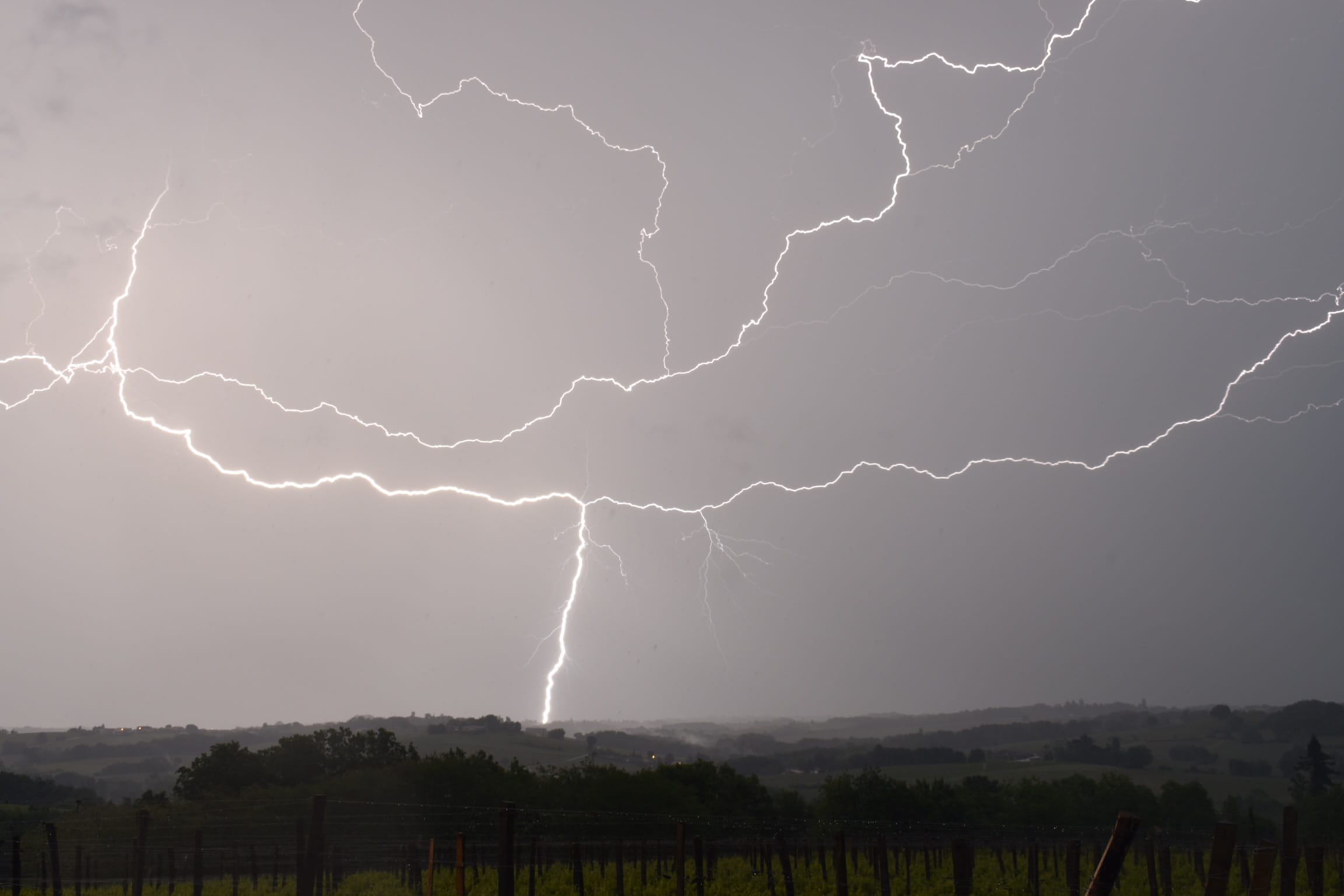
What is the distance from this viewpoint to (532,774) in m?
36.3

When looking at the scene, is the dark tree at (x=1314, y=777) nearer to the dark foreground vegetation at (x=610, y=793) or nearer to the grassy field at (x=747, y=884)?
the dark foreground vegetation at (x=610, y=793)

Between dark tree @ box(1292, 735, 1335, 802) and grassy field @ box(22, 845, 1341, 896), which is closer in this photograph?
grassy field @ box(22, 845, 1341, 896)

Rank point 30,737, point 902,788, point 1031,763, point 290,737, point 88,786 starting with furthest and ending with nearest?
point 30,737 < point 1031,763 < point 88,786 < point 902,788 < point 290,737

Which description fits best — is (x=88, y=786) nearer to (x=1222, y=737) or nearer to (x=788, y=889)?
(x=788, y=889)

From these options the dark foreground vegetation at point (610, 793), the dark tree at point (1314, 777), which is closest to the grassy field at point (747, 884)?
the dark foreground vegetation at point (610, 793)

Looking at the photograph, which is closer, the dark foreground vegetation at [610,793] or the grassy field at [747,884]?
the grassy field at [747,884]

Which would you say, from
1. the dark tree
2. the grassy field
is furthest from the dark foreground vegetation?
the dark tree

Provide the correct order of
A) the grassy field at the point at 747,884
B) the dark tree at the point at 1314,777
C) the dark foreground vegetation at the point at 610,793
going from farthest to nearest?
the dark tree at the point at 1314,777 < the dark foreground vegetation at the point at 610,793 < the grassy field at the point at 747,884

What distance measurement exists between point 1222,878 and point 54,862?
12600 mm

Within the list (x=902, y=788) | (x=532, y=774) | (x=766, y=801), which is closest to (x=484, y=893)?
(x=532, y=774)

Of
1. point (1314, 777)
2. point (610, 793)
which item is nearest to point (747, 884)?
point (610, 793)

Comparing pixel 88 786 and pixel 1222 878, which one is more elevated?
pixel 1222 878

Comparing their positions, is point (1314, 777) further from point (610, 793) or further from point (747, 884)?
point (747, 884)

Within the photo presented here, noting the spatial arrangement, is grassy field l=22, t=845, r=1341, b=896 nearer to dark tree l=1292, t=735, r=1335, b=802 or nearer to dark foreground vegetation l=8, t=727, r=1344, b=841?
dark foreground vegetation l=8, t=727, r=1344, b=841
